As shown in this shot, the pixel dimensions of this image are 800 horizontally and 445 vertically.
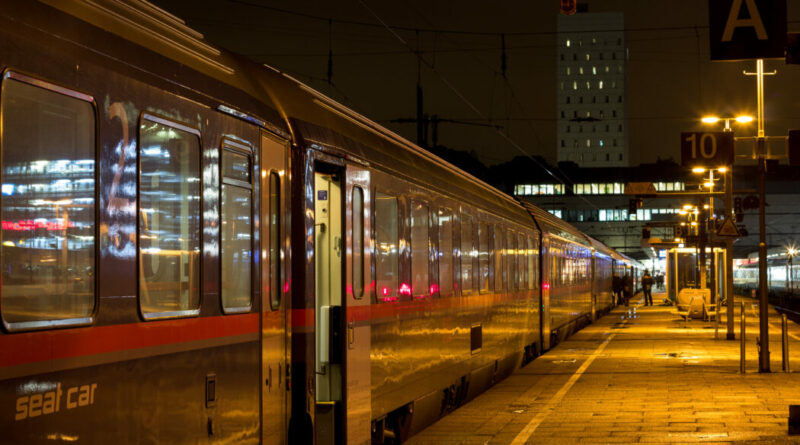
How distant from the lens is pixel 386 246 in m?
9.62

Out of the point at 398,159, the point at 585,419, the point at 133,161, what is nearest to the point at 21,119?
the point at 133,161

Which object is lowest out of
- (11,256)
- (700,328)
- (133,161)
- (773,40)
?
(700,328)

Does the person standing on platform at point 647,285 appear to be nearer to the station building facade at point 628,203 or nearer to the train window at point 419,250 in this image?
the station building facade at point 628,203

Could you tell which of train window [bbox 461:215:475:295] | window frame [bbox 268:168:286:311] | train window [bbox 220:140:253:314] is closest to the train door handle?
window frame [bbox 268:168:286:311]

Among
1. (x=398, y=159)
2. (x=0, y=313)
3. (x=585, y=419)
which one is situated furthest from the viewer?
(x=585, y=419)

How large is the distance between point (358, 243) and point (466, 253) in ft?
16.0

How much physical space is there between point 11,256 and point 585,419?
933cm

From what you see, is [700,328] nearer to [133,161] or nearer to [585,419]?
[585,419]

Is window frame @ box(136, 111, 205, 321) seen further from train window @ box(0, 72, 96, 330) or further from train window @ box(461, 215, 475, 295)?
train window @ box(461, 215, 475, 295)

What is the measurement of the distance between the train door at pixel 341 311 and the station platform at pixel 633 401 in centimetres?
275

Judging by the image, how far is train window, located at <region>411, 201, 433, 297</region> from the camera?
419 inches

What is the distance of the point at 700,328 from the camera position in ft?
105

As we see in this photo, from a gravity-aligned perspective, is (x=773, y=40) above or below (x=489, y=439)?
above

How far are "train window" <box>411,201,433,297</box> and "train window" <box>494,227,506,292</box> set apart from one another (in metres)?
4.76
